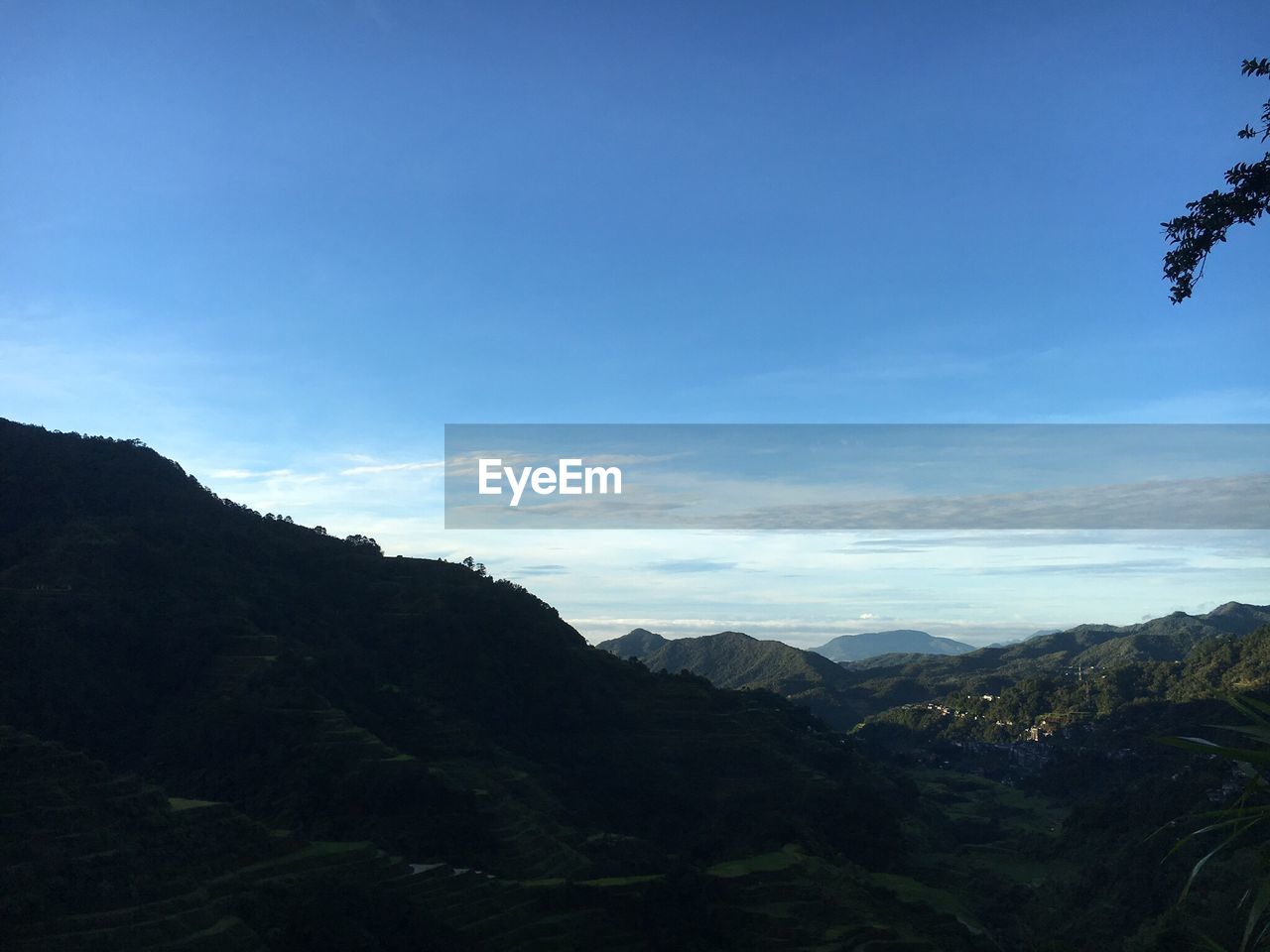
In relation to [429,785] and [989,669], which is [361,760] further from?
[989,669]

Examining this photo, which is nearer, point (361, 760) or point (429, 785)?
point (429, 785)

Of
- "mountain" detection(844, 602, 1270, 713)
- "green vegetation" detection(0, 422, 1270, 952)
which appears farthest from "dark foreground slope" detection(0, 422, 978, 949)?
"mountain" detection(844, 602, 1270, 713)

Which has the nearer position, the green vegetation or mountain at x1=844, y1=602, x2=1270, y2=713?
the green vegetation

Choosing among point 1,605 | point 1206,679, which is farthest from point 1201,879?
point 1206,679

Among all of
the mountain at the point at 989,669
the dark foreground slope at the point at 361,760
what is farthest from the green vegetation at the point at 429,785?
the mountain at the point at 989,669

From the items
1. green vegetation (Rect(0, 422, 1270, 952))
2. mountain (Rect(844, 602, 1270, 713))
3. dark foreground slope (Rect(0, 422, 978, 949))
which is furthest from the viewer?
mountain (Rect(844, 602, 1270, 713))

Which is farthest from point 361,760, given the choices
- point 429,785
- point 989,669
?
point 989,669

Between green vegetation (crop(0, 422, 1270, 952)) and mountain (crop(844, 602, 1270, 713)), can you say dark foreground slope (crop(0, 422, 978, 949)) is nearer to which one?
green vegetation (crop(0, 422, 1270, 952))

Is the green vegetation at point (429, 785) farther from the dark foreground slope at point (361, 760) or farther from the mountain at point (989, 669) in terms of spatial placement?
the mountain at point (989, 669)

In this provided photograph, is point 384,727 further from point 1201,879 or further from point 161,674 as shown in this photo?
point 1201,879
